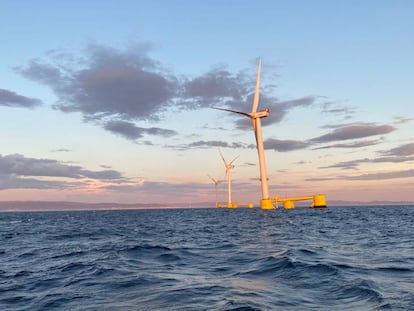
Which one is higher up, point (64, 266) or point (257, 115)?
point (257, 115)

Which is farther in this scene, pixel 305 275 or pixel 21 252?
pixel 21 252

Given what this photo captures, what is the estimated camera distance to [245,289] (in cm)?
1636

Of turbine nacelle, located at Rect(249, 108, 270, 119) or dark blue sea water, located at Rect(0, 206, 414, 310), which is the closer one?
dark blue sea water, located at Rect(0, 206, 414, 310)

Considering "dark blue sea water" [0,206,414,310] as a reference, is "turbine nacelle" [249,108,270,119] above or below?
above

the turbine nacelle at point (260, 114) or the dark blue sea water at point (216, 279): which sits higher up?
the turbine nacelle at point (260, 114)

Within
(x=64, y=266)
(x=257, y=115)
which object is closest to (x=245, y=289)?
(x=64, y=266)

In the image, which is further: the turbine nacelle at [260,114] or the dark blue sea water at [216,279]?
the turbine nacelle at [260,114]

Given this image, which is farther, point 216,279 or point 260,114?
point 260,114

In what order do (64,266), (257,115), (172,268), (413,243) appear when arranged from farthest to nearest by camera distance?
(257,115) → (413,243) → (64,266) → (172,268)

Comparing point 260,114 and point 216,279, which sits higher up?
point 260,114

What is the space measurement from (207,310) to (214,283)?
14.9 ft

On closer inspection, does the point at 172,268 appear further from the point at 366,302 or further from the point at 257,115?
the point at 257,115

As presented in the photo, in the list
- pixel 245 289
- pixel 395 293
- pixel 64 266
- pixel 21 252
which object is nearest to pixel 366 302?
pixel 395 293

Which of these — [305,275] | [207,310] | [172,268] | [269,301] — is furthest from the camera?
[172,268]
